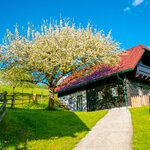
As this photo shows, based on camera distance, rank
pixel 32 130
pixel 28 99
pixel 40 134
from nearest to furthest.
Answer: pixel 40 134 → pixel 32 130 → pixel 28 99

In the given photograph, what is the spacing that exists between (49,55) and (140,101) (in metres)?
10.4

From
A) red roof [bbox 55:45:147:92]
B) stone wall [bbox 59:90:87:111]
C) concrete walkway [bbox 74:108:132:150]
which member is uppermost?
red roof [bbox 55:45:147:92]

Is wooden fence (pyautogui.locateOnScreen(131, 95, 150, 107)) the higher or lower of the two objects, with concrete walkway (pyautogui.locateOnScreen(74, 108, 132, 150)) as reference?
higher

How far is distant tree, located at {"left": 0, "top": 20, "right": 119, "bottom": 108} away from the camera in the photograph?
2486 cm

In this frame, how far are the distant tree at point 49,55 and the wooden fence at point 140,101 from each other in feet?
14.9

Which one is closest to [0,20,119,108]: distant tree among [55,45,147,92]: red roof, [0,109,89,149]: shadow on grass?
[55,45,147,92]: red roof

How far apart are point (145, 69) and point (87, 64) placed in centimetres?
716

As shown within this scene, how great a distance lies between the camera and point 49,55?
81.5ft

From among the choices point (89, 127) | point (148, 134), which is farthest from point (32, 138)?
point (148, 134)

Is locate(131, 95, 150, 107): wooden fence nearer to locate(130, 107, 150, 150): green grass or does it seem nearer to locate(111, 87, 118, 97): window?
locate(111, 87, 118, 97): window

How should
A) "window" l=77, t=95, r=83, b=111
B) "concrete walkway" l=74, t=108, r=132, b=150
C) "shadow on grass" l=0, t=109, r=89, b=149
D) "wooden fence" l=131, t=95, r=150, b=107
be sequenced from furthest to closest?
"window" l=77, t=95, r=83, b=111, "wooden fence" l=131, t=95, r=150, b=107, "shadow on grass" l=0, t=109, r=89, b=149, "concrete walkway" l=74, t=108, r=132, b=150

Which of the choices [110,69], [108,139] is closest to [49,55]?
[110,69]

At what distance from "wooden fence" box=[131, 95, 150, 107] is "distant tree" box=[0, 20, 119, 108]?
4.54 meters

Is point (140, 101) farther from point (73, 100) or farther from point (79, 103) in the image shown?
point (73, 100)
